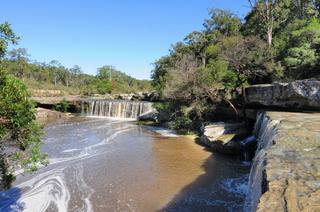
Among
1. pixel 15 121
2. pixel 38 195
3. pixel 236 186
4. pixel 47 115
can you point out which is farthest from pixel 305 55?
pixel 47 115

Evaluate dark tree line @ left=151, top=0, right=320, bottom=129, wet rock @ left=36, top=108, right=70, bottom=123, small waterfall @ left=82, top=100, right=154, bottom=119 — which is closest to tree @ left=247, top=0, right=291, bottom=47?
dark tree line @ left=151, top=0, right=320, bottom=129

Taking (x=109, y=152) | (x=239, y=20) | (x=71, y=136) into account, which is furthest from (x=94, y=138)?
(x=239, y=20)

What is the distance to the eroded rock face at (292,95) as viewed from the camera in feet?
31.1

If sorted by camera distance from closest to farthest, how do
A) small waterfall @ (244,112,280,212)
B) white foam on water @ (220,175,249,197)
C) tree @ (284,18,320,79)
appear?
small waterfall @ (244,112,280,212) < white foam on water @ (220,175,249,197) < tree @ (284,18,320,79)

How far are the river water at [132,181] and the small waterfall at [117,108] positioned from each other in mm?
13109

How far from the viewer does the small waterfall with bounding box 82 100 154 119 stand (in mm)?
28922

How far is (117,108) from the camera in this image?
3070 centimetres

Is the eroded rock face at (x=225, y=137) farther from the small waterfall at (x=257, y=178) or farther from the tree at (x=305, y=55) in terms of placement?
the small waterfall at (x=257, y=178)

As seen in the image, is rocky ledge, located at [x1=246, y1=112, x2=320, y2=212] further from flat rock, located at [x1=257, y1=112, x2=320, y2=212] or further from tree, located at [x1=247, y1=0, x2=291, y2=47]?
tree, located at [x1=247, y1=0, x2=291, y2=47]

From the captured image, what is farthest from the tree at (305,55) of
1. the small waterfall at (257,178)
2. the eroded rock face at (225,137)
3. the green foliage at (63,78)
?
the green foliage at (63,78)

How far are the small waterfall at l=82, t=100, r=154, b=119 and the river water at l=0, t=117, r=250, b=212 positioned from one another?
13.1 metres

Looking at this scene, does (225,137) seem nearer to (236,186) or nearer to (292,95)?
(292,95)

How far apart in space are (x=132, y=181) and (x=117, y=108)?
21.3m

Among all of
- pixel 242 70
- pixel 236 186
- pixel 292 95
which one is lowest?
pixel 236 186
